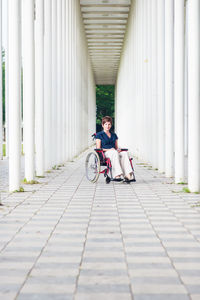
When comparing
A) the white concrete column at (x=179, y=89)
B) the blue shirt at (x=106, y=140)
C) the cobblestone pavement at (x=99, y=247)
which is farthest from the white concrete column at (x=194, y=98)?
the blue shirt at (x=106, y=140)

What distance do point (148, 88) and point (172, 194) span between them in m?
8.17

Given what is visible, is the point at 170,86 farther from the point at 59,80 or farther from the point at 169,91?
the point at 59,80

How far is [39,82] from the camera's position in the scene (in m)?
9.91

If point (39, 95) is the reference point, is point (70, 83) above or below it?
above

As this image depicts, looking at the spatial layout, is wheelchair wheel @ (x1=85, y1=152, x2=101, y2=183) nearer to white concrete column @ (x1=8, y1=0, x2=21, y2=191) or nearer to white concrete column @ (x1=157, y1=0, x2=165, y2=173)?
white concrete column @ (x1=8, y1=0, x2=21, y2=191)

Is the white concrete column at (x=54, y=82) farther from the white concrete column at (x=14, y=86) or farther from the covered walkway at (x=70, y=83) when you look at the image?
the white concrete column at (x=14, y=86)

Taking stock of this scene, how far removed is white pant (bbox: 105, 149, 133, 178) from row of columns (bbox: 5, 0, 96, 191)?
1388mm

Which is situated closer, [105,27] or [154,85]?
[154,85]

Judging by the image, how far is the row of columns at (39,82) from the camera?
713cm

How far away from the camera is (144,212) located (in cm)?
536

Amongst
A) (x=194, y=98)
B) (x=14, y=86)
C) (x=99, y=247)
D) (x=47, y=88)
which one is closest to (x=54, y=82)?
(x=47, y=88)

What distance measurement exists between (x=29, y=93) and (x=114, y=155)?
6.12 feet

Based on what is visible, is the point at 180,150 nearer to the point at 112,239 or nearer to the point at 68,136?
the point at 112,239

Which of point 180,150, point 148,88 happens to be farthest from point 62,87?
point 180,150
